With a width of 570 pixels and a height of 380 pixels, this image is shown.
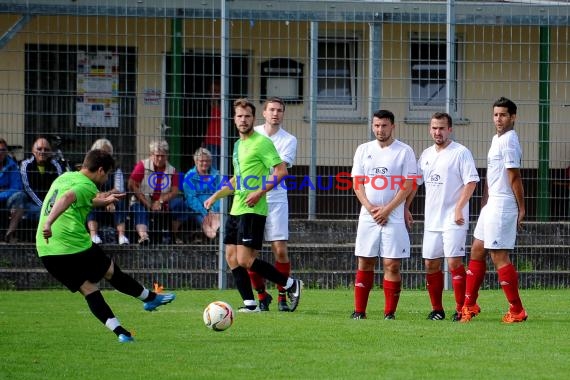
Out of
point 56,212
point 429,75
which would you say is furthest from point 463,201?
point 429,75

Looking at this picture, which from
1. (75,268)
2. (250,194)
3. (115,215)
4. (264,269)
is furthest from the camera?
(115,215)

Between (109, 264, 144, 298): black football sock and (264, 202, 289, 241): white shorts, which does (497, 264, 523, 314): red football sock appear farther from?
(109, 264, 144, 298): black football sock

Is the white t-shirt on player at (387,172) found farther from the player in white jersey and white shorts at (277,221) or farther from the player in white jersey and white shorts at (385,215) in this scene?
the player in white jersey and white shorts at (277,221)

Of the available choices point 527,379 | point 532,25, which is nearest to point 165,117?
point 532,25

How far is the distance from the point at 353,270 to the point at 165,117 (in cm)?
323

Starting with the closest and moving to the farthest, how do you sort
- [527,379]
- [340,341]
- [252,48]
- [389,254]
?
1. [527,379]
2. [340,341]
3. [389,254]
4. [252,48]

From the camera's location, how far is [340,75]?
17641 mm

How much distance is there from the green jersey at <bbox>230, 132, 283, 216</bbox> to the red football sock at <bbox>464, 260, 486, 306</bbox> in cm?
217

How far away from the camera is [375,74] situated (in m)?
17.2

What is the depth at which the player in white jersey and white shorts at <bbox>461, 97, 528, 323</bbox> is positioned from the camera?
12219 millimetres

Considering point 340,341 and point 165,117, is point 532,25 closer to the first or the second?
point 165,117

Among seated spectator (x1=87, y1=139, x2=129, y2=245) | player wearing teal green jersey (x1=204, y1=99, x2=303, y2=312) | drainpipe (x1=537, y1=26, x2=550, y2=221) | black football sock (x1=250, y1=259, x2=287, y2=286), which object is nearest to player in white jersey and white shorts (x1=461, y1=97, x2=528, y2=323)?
black football sock (x1=250, y1=259, x2=287, y2=286)

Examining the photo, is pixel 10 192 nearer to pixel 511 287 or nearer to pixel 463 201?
pixel 463 201

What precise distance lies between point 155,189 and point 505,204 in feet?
20.0
